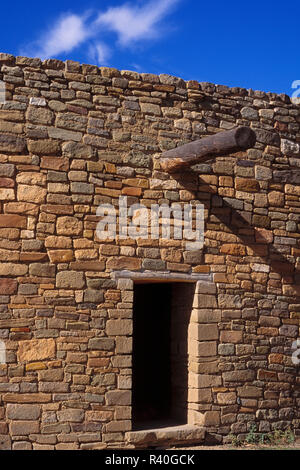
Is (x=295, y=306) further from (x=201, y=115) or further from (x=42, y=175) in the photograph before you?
(x=42, y=175)

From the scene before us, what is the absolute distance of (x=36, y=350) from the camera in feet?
19.5

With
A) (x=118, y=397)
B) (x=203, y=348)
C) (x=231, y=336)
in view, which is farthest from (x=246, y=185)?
(x=118, y=397)

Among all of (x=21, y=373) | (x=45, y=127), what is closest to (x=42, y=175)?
(x=45, y=127)

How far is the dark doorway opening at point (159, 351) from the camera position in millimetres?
6992

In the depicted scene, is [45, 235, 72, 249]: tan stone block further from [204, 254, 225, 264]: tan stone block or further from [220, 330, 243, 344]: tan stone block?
[220, 330, 243, 344]: tan stone block

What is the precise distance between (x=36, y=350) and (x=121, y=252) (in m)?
1.42

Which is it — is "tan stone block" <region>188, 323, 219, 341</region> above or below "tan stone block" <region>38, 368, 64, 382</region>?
above

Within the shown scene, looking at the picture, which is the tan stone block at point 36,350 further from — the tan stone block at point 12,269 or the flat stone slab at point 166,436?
the flat stone slab at point 166,436

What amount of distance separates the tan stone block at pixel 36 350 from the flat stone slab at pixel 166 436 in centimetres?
125

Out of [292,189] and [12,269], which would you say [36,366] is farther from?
[292,189]


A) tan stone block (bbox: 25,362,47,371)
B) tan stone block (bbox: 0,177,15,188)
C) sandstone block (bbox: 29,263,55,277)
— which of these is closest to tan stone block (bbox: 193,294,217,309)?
sandstone block (bbox: 29,263,55,277)

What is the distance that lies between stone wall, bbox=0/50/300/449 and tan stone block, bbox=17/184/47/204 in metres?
0.02

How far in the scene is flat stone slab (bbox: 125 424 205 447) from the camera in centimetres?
616

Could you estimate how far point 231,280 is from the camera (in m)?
6.88
